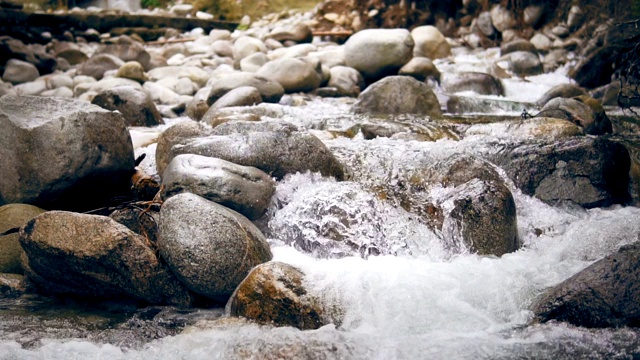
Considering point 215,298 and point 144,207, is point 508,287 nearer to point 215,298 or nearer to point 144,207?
point 215,298

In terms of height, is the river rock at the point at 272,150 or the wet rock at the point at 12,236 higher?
the river rock at the point at 272,150

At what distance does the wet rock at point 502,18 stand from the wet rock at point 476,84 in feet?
15.8

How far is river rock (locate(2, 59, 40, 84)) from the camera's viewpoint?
11.7 metres

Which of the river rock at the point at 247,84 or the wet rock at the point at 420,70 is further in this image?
the wet rock at the point at 420,70

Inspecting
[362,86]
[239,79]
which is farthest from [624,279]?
[362,86]

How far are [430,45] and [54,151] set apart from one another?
9906mm

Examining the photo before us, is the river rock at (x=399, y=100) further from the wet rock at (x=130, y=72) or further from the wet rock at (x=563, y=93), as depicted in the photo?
the wet rock at (x=130, y=72)

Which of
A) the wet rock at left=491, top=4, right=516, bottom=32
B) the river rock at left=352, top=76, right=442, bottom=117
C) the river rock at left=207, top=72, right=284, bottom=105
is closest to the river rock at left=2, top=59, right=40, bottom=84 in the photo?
the river rock at left=207, top=72, right=284, bottom=105

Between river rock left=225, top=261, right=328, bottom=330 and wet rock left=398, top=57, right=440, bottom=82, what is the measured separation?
747 cm

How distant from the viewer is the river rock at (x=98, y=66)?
39.6 ft

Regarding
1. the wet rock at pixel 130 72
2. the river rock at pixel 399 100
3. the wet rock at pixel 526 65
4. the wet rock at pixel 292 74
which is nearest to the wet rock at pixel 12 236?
the river rock at pixel 399 100

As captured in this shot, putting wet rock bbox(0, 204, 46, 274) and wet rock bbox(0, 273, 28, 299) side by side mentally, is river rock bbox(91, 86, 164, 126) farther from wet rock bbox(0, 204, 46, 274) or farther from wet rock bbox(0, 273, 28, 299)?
wet rock bbox(0, 273, 28, 299)

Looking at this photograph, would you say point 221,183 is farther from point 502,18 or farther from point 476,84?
point 502,18

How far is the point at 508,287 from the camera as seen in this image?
3.60 meters
